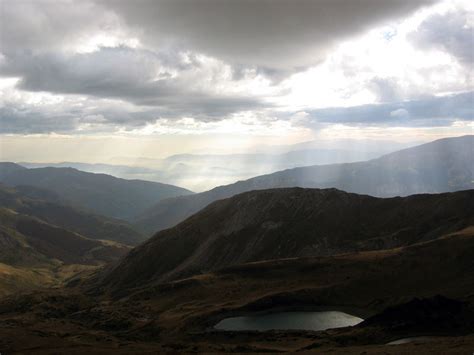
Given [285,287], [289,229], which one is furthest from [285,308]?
[289,229]

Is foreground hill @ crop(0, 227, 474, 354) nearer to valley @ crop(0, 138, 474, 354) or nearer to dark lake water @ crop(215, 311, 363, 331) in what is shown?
valley @ crop(0, 138, 474, 354)

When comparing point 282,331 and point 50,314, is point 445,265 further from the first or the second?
point 50,314

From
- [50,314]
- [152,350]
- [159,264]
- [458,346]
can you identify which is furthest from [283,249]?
[458,346]

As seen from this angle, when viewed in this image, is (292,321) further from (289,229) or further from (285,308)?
(289,229)

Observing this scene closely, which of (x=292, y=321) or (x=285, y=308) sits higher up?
(x=285, y=308)

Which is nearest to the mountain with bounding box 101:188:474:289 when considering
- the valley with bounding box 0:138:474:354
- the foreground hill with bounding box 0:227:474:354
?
the valley with bounding box 0:138:474:354

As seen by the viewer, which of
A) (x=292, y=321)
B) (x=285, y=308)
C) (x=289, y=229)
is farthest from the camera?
(x=289, y=229)

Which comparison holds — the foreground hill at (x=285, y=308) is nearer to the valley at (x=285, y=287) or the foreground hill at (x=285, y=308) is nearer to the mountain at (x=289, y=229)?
the valley at (x=285, y=287)

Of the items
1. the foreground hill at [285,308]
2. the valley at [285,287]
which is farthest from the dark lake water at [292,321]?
the foreground hill at [285,308]
